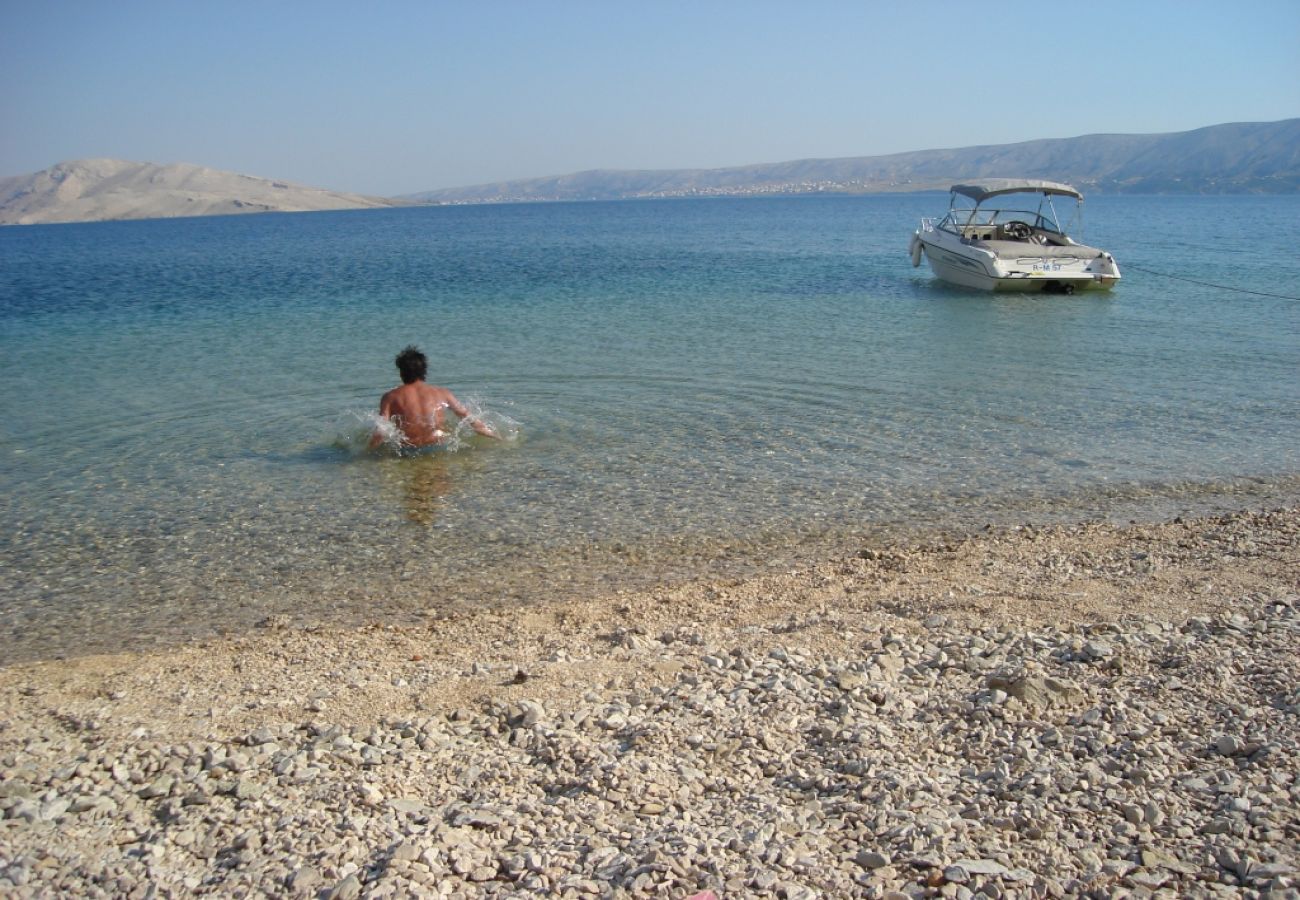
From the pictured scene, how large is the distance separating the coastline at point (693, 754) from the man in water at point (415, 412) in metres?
4.91

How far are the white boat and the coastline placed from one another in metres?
19.9

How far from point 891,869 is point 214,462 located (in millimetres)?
9626

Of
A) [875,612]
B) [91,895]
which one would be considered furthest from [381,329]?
[91,895]

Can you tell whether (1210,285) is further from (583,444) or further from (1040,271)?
(583,444)

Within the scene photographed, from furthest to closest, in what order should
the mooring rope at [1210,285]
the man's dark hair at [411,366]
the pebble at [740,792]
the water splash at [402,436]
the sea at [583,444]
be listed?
the mooring rope at [1210,285] → the man's dark hair at [411,366] → the water splash at [402,436] → the sea at [583,444] → the pebble at [740,792]

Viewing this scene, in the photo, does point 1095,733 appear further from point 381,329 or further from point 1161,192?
point 1161,192

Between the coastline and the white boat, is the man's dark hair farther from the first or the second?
the white boat

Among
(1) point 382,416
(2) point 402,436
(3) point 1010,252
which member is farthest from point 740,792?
(3) point 1010,252

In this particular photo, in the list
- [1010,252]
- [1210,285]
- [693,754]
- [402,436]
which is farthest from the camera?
[1210,285]

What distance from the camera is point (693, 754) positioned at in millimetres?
4609

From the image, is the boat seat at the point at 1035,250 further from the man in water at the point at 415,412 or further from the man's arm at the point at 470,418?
the man in water at the point at 415,412

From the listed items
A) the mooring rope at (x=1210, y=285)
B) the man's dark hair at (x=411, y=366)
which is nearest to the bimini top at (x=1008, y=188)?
the mooring rope at (x=1210, y=285)

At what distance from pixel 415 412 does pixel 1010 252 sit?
19196 millimetres

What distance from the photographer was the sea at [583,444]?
811 centimetres
